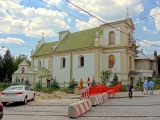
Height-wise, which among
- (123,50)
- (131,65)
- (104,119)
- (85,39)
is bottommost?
(104,119)

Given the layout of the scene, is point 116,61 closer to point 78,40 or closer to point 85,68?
point 85,68

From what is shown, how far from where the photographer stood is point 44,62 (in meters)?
51.0

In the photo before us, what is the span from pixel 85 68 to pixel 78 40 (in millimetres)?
7328

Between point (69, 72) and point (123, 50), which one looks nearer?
point (123, 50)

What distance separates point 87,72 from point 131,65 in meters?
8.66

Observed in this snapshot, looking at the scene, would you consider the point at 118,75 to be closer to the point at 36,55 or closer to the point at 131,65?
the point at 131,65

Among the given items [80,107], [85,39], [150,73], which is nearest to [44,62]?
[85,39]

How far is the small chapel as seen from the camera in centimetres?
3676

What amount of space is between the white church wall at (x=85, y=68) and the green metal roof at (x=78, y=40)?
83.8 inches

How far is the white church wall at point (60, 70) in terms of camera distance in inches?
1692

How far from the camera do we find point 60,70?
44.5 metres

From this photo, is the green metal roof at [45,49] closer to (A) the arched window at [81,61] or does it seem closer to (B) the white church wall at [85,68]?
(B) the white church wall at [85,68]

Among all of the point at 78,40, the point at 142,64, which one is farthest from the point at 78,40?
the point at 142,64

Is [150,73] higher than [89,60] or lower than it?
lower
